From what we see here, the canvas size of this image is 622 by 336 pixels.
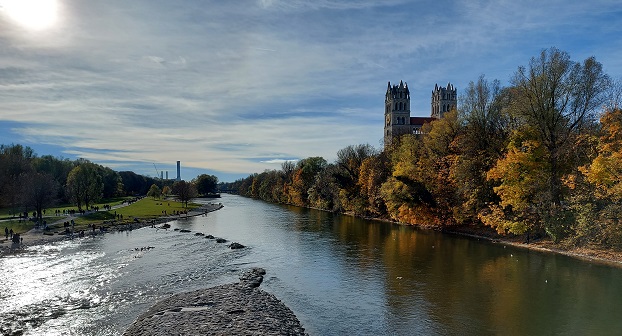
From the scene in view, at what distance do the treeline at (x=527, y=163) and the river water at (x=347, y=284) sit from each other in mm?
5430

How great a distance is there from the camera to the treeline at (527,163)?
143 feet

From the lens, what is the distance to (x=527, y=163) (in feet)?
168

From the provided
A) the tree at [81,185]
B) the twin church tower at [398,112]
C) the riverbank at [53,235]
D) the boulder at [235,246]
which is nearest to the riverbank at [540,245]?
the boulder at [235,246]

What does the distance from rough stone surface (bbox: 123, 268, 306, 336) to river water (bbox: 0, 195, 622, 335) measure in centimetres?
138

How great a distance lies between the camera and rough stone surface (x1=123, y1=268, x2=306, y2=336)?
23344 millimetres

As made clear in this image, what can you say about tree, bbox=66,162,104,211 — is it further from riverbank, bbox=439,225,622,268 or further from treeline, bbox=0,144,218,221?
riverbank, bbox=439,225,622,268

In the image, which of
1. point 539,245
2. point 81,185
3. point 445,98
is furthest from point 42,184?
point 445,98

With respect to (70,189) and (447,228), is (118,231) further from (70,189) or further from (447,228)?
(447,228)

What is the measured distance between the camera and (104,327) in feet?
81.5

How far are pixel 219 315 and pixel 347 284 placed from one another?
12.7 m

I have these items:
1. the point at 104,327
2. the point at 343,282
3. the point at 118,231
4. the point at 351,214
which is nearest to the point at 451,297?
the point at 343,282

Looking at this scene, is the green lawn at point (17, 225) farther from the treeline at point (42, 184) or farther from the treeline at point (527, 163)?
the treeline at point (527, 163)

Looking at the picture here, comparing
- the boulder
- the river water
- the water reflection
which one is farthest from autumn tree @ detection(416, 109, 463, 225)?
the boulder

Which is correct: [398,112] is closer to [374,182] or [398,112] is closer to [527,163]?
[374,182]
